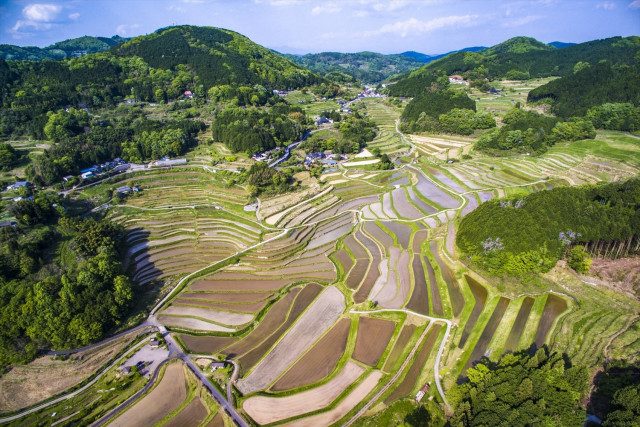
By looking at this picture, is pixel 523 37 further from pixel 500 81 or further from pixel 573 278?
pixel 573 278

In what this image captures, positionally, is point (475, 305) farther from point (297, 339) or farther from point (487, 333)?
point (297, 339)

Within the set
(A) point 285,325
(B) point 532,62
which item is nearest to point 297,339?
(A) point 285,325

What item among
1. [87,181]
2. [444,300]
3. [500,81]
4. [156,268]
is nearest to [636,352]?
[444,300]

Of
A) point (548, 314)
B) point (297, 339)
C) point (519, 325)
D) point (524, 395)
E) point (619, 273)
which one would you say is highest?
point (524, 395)

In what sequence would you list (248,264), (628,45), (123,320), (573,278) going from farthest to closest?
1. (628,45)
2. (248,264)
3. (573,278)
4. (123,320)

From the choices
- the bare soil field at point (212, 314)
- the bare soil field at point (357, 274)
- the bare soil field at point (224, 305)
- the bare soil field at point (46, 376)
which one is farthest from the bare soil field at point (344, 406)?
the bare soil field at point (46, 376)

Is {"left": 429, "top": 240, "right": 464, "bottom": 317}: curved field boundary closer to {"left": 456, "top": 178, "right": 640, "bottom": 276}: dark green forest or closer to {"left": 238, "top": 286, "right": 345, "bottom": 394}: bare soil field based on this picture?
{"left": 456, "top": 178, "right": 640, "bottom": 276}: dark green forest
